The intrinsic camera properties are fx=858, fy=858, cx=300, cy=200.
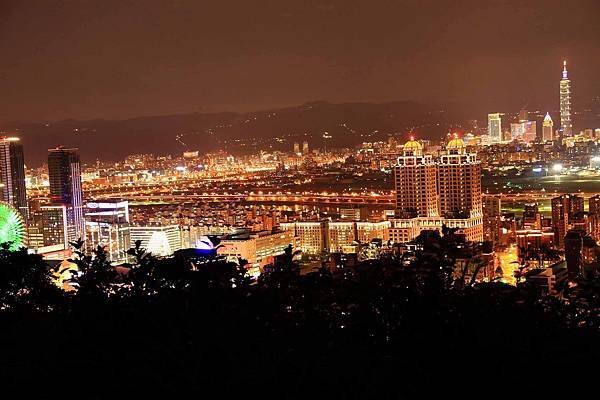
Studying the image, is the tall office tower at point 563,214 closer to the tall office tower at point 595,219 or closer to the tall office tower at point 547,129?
the tall office tower at point 595,219

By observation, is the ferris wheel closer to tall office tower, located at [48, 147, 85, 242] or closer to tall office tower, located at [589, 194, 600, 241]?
tall office tower, located at [48, 147, 85, 242]

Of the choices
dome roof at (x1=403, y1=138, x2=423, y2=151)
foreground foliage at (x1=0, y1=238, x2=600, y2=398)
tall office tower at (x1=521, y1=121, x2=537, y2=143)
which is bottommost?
foreground foliage at (x1=0, y1=238, x2=600, y2=398)

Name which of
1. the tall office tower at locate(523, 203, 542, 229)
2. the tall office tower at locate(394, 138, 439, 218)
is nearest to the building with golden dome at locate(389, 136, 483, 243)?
the tall office tower at locate(394, 138, 439, 218)

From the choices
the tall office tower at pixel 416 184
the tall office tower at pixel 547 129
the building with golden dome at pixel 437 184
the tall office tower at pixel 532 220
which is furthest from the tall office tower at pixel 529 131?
the tall office tower at pixel 416 184

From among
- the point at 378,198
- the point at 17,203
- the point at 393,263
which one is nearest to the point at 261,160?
the point at 378,198

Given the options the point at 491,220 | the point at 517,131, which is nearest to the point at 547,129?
the point at 517,131

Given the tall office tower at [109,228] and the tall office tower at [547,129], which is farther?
the tall office tower at [547,129]
